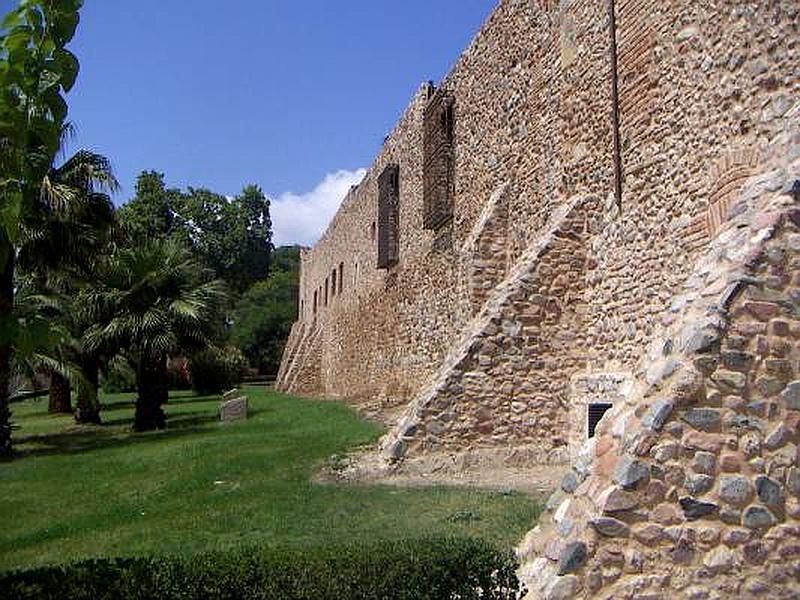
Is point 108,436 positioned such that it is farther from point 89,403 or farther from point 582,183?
point 582,183

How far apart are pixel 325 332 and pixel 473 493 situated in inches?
1050

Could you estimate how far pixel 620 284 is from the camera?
29.1ft

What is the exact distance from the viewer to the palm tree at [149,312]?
1770cm

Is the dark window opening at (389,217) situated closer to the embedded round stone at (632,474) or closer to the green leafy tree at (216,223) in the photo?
the embedded round stone at (632,474)

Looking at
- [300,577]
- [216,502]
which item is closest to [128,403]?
[216,502]

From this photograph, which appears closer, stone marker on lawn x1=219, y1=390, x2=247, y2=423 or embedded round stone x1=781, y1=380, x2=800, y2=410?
embedded round stone x1=781, y1=380, x2=800, y2=410

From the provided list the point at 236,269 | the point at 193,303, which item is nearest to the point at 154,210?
the point at 236,269

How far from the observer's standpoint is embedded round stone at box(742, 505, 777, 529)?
173 inches

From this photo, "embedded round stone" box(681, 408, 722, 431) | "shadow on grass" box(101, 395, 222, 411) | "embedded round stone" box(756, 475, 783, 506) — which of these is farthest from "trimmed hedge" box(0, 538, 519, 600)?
"shadow on grass" box(101, 395, 222, 411)

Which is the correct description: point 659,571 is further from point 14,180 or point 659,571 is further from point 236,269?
point 236,269

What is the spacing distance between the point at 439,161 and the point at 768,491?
12810mm

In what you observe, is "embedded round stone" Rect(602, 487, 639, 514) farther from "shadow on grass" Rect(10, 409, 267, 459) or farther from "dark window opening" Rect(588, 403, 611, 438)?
"shadow on grass" Rect(10, 409, 267, 459)

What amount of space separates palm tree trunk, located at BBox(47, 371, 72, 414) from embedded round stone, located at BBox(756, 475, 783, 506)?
26.2m

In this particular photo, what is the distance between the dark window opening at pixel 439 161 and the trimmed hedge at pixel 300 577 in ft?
39.9
